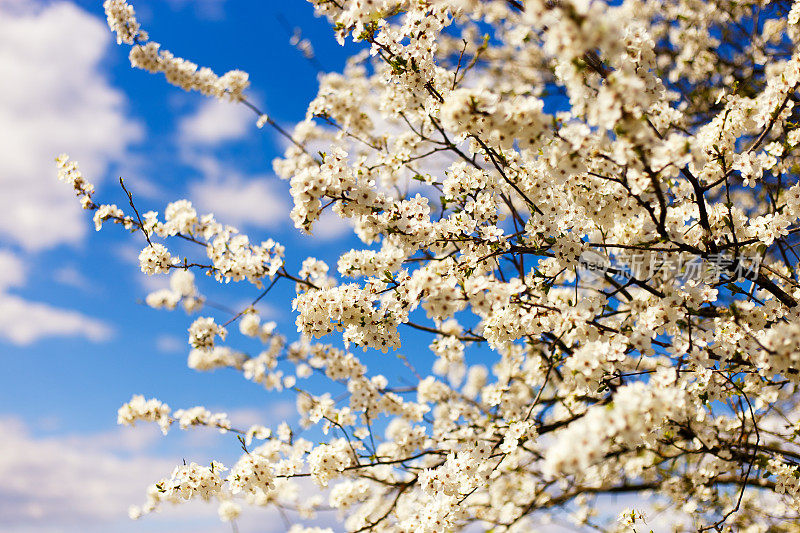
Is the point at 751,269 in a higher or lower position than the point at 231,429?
lower

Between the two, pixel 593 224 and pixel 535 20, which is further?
pixel 593 224

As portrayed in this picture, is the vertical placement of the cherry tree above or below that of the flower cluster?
below

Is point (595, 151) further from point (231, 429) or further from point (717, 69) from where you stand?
point (717, 69)

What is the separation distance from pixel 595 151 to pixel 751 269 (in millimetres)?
1840

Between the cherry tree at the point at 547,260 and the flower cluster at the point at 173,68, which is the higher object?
the flower cluster at the point at 173,68

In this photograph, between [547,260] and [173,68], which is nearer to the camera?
[547,260]

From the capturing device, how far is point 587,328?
3.91 metres

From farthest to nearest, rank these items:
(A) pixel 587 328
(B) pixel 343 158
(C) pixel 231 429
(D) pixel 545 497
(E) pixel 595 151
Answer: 1. (D) pixel 545 497
2. (C) pixel 231 429
3. (A) pixel 587 328
4. (B) pixel 343 158
5. (E) pixel 595 151

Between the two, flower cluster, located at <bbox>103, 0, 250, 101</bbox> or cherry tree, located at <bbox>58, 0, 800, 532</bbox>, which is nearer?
cherry tree, located at <bbox>58, 0, 800, 532</bbox>

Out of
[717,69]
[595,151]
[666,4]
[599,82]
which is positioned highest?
[666,4]

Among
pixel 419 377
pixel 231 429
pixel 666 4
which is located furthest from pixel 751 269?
pixel 666 4

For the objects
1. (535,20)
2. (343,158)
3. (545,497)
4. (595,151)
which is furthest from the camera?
(545,497)

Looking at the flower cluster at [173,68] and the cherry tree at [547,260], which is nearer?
the cherry tree at [547,260]

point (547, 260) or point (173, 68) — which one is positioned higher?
point (173, 68)
